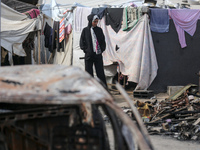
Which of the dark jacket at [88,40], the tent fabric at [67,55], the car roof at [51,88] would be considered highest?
the car roof at [51,88]

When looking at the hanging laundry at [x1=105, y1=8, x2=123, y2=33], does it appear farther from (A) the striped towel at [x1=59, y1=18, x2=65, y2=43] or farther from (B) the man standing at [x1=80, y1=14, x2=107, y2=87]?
(B) the man standing at [x1=80, y1=14, x2=107, y2=87]

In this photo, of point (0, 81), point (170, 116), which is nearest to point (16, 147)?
point (0, 81)

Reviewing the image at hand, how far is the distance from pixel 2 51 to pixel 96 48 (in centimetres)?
481

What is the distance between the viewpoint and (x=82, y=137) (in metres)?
2.44

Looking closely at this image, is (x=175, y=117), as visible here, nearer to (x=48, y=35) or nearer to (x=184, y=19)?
(x=184, y=19)

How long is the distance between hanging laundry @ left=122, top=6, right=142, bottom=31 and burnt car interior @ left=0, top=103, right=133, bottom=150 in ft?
27.8

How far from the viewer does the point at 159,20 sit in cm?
1114

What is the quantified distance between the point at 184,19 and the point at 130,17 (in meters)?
1.81

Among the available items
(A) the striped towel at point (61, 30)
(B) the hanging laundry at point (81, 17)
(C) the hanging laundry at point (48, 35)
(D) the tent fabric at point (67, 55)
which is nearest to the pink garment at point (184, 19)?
(B) the hanging laundry at point (81, 17)

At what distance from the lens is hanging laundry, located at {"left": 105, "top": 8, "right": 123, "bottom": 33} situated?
37.0 ft

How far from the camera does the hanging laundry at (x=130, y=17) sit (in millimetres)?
10971

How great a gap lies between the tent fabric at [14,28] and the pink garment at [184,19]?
187 inches

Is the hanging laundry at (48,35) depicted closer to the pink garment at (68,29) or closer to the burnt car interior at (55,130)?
the pink garment at (68,29)

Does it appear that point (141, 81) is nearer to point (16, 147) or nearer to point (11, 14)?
point (11, 14)
